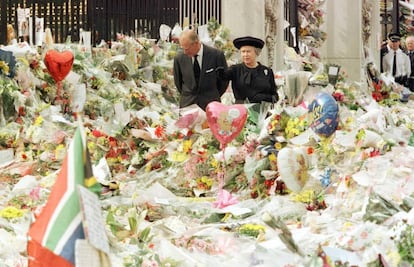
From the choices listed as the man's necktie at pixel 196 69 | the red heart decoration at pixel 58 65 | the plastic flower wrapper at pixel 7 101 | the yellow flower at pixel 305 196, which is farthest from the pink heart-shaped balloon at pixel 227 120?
the red heart decoration at pixel 58 65

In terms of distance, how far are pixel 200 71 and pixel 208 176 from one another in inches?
85.6

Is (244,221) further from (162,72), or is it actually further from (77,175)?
(162,72)

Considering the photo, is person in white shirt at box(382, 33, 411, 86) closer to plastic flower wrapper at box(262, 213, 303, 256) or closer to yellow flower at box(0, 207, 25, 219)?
yellow flower at box(0, 207, 25, 219)

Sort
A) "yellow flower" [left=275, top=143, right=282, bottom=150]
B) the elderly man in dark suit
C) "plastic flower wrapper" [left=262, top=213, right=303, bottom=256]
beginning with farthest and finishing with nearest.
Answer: the elderly man in dark suit, "yellow flower" [left=275, top=143, right=282, bottom=150], "plastic flower wrapper" [left=262, top=213, right=303, bottom=256]

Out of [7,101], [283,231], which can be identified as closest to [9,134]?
[7,101]

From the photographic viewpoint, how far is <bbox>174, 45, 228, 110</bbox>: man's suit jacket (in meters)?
10.5

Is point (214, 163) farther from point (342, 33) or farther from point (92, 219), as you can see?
point (342, 33)

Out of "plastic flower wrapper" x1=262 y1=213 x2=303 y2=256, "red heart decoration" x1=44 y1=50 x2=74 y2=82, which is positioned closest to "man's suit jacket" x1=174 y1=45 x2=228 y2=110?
"red heart decoration" x1=44 y1=50 x2=74 y2=82

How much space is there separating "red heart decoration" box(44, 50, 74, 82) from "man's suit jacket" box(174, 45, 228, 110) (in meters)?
2.49

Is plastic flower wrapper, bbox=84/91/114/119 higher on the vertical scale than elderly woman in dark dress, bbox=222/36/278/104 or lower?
lower

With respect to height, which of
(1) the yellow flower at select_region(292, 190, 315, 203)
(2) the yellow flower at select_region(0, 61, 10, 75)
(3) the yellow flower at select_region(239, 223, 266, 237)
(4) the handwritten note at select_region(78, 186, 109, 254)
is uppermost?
(2) the yellow flower at select_region(0, 61, 10, 75)

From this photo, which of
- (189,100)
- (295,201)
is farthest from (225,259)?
(189,100)

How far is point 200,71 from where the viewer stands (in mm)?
10539

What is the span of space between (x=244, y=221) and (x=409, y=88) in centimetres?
1444
